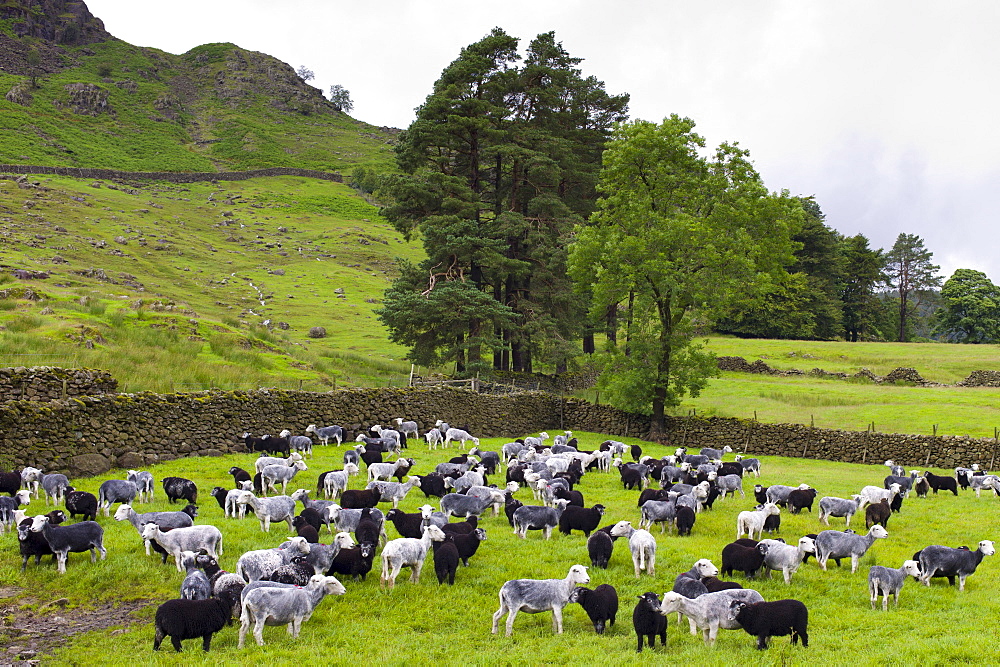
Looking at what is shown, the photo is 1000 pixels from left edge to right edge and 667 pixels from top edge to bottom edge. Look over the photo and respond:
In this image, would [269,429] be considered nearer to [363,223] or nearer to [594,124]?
[594,124]

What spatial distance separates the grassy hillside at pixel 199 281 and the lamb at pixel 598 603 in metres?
18.6

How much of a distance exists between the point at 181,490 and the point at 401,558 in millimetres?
6889

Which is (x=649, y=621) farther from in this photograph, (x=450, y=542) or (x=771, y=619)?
(x=450, y=542)

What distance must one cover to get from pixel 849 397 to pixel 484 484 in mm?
29827

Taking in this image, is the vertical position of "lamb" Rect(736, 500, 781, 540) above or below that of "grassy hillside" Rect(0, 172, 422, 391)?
below

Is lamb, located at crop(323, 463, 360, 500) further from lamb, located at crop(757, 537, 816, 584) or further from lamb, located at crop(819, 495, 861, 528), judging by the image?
lamb, located at crop(819, 495, 861, 528)

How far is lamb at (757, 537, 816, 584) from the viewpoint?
10.8 m

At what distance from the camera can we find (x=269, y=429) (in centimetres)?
2473

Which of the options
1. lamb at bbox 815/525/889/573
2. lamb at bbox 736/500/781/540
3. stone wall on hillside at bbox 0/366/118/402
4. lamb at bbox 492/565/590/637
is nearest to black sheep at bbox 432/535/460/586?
lamb at bbox 492/565/590/637

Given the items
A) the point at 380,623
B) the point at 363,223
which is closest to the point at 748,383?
the point at 380,623

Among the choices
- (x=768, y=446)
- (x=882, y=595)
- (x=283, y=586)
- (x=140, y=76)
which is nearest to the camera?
(x=283, y=586)

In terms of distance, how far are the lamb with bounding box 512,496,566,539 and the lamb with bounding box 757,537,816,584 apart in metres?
4.17

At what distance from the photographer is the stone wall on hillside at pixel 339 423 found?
59.6 feet

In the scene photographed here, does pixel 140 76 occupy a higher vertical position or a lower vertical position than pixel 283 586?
higher
